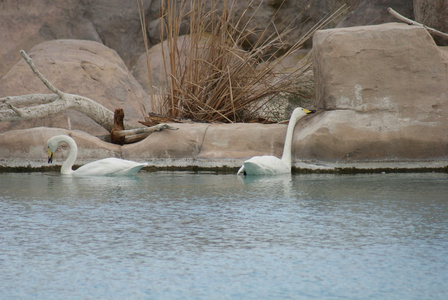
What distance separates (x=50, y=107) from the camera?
21.7 ft

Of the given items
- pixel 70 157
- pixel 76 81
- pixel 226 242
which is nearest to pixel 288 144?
pixel 70 157

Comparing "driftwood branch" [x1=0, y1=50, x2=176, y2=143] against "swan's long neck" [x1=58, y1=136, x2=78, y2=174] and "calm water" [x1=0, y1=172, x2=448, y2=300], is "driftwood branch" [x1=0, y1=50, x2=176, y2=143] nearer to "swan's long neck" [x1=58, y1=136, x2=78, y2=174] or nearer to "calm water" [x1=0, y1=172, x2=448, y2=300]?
"swan's long neck" [x1=58, y1=136, x2=78, y2=174]

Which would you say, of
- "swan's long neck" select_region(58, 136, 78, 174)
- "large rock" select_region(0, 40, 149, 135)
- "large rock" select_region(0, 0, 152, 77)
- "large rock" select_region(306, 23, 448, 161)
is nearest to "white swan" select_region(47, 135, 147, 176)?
"swan's long neck" select_region(58, 136, 78, 174)

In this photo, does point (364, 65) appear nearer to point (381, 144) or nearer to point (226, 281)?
point (381, 144)

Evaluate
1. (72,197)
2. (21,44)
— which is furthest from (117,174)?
(21,44)

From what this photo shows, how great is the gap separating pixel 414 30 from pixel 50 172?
3242mm

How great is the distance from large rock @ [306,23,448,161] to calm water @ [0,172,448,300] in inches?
42.4

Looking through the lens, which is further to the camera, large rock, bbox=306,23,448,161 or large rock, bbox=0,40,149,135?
large rock, bbox=0,40,149,135

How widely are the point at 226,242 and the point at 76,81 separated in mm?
6452

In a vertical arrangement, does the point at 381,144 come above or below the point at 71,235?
above

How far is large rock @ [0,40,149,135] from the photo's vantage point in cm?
849

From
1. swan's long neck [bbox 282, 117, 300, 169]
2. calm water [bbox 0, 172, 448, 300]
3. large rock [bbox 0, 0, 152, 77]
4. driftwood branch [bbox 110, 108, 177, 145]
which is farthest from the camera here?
large rock [bbox 0, 0, 152, 77]

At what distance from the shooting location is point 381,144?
5.50m

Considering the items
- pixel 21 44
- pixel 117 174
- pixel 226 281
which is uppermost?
pixel 21 44
